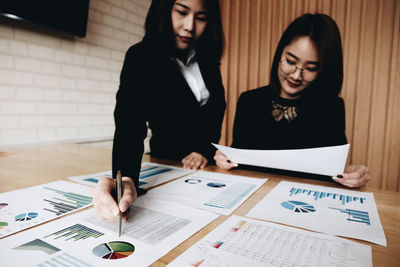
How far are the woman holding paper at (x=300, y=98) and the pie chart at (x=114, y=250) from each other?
1.08 meters

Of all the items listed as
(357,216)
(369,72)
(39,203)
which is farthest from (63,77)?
(369,72)

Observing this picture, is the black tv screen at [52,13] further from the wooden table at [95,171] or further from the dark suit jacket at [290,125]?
the dark suit jacket at [290,125]

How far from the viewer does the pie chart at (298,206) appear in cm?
62

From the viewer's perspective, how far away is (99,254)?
1.34ft

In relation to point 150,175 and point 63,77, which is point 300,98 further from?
point 63,77

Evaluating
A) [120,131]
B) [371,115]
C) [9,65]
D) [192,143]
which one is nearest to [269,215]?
[120,131]

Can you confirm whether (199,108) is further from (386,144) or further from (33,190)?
(386,144)

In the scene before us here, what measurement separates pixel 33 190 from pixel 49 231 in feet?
1.03

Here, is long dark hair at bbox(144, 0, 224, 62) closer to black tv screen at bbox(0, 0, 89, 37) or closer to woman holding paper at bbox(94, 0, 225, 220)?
woman holding paper at bbox(94, 0, 225, 220)

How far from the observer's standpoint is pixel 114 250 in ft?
1.38

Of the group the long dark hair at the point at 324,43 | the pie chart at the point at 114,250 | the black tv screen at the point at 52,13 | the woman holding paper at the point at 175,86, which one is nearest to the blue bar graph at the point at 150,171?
the woman holding paper at the point at 175,86

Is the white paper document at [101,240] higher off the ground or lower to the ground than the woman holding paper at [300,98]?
lower

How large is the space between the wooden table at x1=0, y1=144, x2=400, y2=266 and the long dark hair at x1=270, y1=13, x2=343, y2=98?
65 centimetres

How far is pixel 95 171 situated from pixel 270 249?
0.76m
